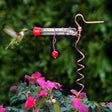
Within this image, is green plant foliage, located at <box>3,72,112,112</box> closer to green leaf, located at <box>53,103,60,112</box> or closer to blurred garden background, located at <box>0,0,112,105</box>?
green leaf, located at <box>53,103,60,112</box>

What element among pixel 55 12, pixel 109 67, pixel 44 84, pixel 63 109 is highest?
pixel 55 12

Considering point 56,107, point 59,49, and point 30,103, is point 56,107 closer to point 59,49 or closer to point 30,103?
point 30,103

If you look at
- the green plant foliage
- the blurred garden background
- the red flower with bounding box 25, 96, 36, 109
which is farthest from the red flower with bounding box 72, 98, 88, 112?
the blurred garden background

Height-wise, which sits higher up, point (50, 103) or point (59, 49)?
point (59, 49)

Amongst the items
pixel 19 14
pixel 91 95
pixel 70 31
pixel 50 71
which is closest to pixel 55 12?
pixel 19 14

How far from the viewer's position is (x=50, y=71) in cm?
282

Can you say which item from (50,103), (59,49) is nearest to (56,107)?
(50,103)

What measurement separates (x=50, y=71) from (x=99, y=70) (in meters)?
0.44

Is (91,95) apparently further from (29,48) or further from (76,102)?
(76,102)

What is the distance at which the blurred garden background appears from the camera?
2.69m

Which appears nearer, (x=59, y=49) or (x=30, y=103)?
(x=30, y=103)

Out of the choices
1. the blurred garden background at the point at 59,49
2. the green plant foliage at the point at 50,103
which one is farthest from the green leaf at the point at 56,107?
the blurred garden background at the point at 59,49

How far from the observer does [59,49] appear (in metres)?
2.73

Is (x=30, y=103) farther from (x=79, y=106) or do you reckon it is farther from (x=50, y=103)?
(x=79, y=106)
